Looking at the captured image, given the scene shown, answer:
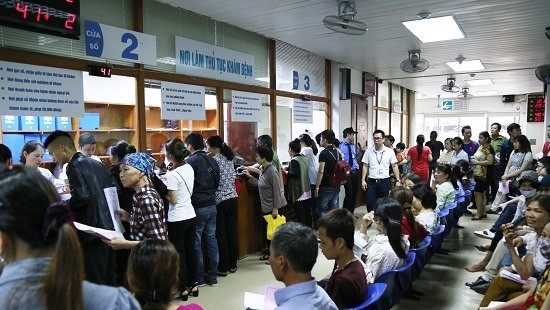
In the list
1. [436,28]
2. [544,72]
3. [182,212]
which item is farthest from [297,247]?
[544,72]

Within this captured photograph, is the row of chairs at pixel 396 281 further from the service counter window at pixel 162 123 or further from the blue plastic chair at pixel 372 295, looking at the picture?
the service counter window at pixel 162 123

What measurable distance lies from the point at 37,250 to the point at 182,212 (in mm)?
2475

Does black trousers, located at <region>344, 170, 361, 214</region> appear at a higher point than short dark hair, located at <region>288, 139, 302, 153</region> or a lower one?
lower

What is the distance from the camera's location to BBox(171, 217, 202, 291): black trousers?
331 centimetres

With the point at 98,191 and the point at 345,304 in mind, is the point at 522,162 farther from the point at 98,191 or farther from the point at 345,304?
the point at 98,191

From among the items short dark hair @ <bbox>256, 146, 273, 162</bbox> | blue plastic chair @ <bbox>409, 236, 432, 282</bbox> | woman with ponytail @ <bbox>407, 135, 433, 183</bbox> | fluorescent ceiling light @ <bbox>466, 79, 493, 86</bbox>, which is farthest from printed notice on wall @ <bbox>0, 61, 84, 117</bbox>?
fluorescent ceiling light @ <bbox>466, 79, 493, 86</bbox>

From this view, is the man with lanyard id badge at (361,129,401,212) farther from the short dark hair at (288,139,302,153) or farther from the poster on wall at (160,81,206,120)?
the poster on wall at (160,81,206,120)

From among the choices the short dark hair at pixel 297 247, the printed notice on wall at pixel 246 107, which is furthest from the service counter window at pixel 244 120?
the short dark hair at pixel 297 247

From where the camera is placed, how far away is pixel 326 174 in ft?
17.5

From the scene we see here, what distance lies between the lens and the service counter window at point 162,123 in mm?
4364

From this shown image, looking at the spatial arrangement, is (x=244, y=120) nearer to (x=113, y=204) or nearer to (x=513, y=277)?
(x=113, y=204)

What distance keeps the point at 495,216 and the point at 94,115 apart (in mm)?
6769

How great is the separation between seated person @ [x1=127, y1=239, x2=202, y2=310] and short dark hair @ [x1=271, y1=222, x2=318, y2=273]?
0.39m

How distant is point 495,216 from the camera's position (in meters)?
6.94
